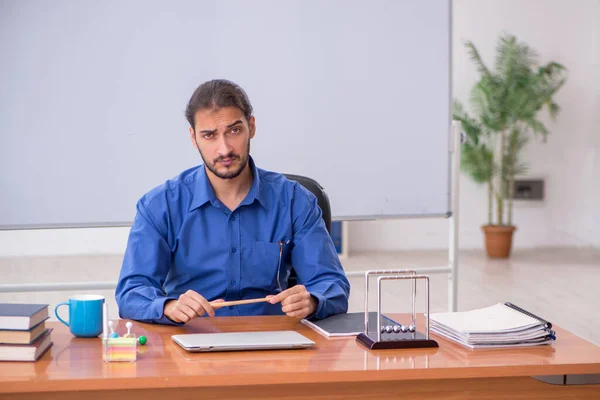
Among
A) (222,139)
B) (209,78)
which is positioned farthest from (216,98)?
(209,78)

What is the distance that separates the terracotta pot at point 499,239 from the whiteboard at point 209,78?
4.01 meters

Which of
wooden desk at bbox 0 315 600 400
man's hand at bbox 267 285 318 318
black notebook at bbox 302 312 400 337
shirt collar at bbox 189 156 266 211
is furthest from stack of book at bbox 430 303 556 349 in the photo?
shirt collar at bbox 189 156 266 211

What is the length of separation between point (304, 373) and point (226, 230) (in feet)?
2.55

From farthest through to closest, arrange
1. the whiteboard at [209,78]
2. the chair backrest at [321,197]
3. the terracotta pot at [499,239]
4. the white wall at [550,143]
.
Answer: the white wall at [550,143]
the terracotta pot at [499,239]
the whiteboard at [209,78]
the chair backrest at [321,197]

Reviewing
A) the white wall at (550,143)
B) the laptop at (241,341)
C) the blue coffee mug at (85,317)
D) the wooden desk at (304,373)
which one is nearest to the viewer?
the wooden desk at (304,373)

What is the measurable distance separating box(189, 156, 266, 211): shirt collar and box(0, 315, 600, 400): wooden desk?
1.87 feet

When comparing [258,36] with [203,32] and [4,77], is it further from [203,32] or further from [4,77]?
[4,77]

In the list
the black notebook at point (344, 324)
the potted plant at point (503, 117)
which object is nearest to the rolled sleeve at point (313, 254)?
the black notebook at point (344, 324)

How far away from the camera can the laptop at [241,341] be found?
1.59 m

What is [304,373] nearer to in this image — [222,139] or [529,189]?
[222,139]

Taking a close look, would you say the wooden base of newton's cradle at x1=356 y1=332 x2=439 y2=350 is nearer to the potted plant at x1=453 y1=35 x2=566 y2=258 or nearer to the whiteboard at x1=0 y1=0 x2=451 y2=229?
the whiteboard at x1=0 y1=0 x2=451 y2=229

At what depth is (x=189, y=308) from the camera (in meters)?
1.77

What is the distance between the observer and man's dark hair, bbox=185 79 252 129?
2115 millimetres

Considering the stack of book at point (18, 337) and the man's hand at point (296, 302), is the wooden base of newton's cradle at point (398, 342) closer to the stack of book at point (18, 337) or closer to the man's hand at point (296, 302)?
the man's hand at point (296, 302)
